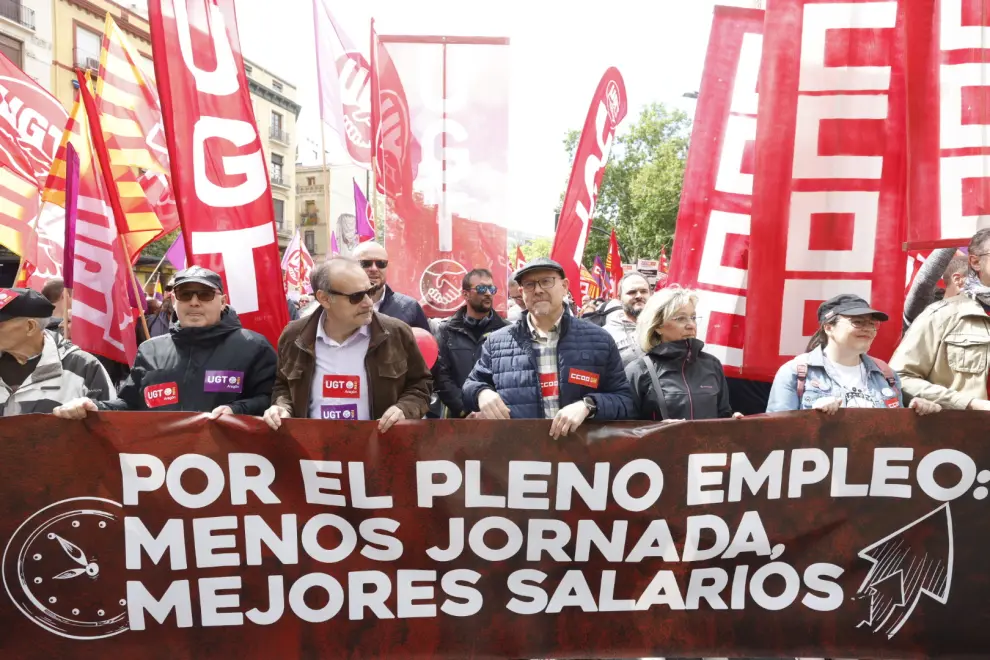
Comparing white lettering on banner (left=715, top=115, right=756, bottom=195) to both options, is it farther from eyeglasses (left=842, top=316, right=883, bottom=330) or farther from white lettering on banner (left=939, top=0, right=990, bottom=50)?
eyeglasses (left=842, top=316, right=883, bottom=330)

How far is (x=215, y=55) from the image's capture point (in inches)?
144

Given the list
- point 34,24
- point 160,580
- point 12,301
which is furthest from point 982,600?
point 34,24

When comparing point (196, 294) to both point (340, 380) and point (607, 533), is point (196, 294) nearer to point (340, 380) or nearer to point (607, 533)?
point (340, 380)

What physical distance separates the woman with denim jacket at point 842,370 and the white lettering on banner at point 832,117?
0.64 meters

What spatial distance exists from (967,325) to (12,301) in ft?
14.5

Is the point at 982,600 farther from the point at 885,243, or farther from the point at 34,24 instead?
the point at 34,24

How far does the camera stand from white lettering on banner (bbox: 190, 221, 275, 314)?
11.9 feet

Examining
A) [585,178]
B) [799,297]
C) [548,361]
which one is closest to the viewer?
[548,361]

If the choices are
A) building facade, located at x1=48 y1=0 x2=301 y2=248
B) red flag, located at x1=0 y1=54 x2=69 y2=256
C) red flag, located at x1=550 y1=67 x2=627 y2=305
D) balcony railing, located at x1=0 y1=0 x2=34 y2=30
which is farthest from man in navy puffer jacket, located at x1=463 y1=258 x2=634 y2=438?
balcony railing, located at x1=0 y1=0 x2=34 y2=30

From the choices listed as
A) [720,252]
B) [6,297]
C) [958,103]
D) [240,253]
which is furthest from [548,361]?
[6,297]

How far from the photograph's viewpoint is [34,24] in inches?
1033

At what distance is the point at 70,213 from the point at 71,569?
9.24 feet

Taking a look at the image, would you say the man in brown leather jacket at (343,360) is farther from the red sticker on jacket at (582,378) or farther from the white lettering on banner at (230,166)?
the white lettering on banner at (230,166)

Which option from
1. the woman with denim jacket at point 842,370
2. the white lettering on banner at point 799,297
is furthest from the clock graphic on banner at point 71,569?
the white lettering on banner at point 799,297
